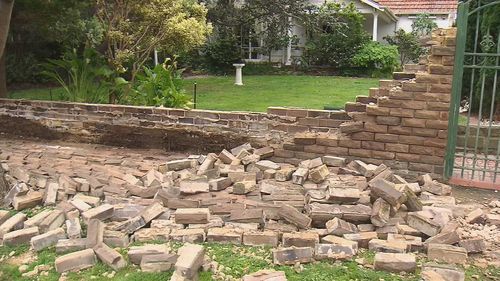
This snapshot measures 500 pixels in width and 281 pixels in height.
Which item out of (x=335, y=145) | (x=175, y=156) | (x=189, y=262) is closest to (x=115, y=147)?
(x=175, y=156)

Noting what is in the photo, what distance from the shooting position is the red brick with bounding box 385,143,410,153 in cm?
503

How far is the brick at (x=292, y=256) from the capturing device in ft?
11.2

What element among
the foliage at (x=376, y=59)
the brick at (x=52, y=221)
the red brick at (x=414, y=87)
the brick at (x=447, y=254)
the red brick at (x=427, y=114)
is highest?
the foliage at (x=376, y=59)

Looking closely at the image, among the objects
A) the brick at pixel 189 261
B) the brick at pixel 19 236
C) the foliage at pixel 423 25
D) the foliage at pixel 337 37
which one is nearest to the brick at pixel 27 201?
the brick at pixel 19 236

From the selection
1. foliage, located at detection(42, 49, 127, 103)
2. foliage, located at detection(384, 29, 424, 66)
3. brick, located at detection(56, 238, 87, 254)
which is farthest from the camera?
foliage, located at detection(384, 29, 424, 66)

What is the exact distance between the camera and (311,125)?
5.52 m

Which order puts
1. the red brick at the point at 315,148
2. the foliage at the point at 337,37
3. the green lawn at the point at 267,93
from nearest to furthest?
the red brick at the point at 315,148
the green lawn at the point at 267,93
the foliage at the point at 337,37

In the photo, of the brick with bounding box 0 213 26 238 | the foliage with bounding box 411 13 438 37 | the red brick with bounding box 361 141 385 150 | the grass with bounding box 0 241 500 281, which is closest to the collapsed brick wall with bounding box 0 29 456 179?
the red brick with bounding box 361 141 385 150

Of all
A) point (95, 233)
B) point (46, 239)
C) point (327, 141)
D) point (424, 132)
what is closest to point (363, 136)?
point (327, 141)

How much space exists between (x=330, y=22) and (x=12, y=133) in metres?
11.8

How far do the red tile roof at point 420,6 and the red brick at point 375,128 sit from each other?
52.5 feet

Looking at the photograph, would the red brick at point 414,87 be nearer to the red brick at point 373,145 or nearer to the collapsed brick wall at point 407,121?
the collapsed brick wall at point 407,121

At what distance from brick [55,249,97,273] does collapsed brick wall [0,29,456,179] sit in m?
2.67

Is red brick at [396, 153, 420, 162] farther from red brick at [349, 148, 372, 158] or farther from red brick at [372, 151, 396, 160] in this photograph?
red brick at [349, 148, 372, 158]
